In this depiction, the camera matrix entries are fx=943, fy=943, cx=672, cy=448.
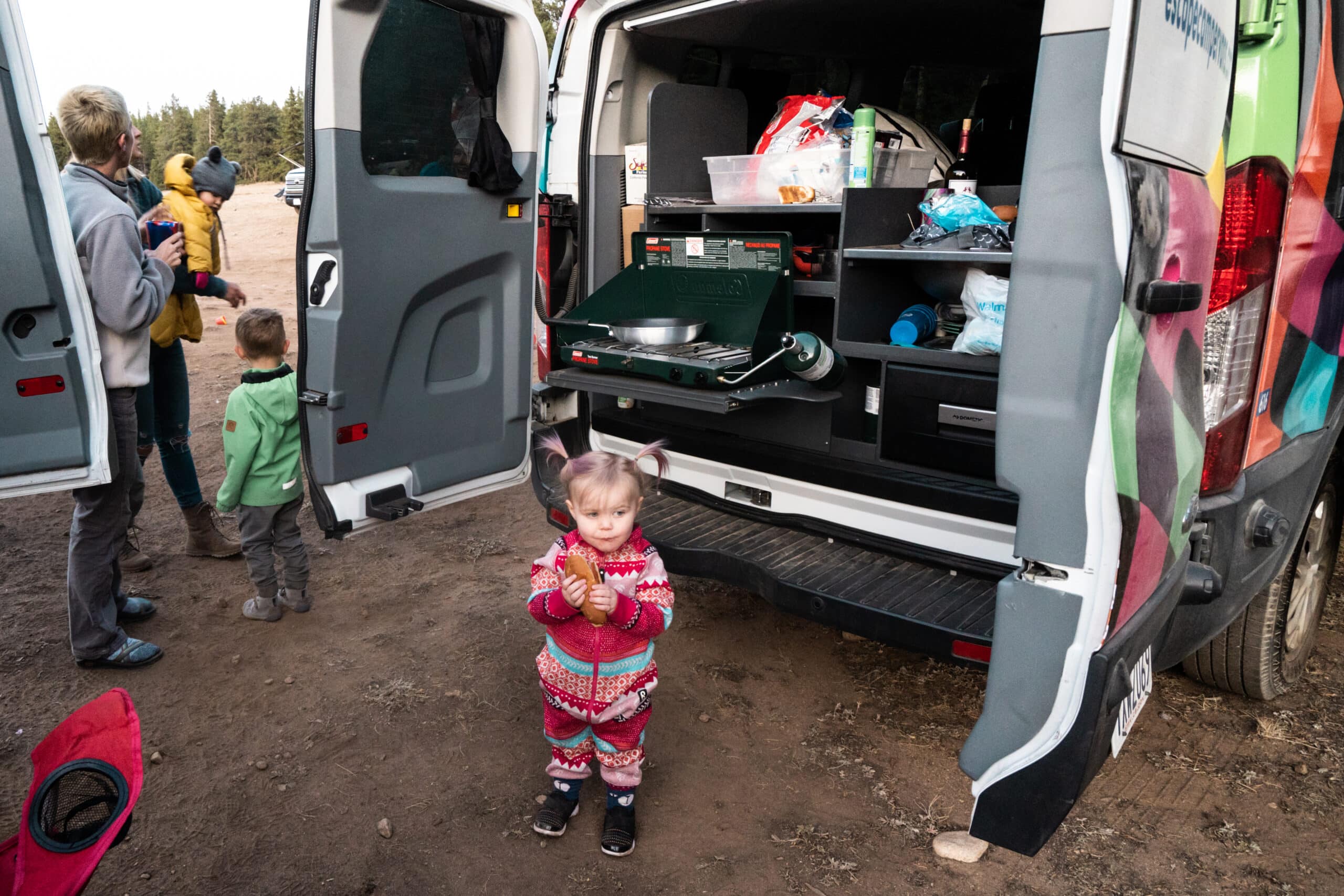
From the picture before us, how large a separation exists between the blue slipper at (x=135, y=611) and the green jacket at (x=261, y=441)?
21.3 inches

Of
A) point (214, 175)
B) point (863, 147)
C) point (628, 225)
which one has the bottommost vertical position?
point (628, 225)

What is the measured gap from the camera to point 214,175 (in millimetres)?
4109

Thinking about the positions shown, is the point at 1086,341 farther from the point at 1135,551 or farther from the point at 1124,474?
the point at 1135,551

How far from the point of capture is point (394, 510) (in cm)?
303

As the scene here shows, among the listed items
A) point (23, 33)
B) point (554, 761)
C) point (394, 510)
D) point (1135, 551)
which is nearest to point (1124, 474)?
point (1135, 551)

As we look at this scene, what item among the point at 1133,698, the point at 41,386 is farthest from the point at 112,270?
the point at 1133,698

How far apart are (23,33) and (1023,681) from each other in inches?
110

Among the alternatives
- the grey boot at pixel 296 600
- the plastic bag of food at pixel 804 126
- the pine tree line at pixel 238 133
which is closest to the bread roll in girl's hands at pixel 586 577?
the plastic bag of food at pixel 804 126

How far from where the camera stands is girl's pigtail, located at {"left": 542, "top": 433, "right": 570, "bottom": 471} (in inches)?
91.4

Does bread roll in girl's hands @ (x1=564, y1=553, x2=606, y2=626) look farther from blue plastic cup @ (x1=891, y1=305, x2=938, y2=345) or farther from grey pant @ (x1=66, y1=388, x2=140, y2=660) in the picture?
grey pant @ (x1=66, y1=388, x2=140, y2=660)

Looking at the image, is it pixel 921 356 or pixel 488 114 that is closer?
pixel 921 356

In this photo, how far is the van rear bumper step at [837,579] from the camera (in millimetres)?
2201

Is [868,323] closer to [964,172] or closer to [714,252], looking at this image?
[714,252]

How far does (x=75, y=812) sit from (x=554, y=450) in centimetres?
149
